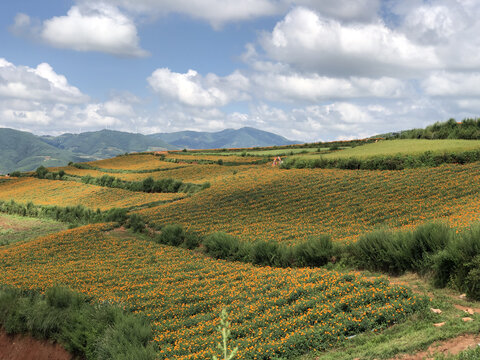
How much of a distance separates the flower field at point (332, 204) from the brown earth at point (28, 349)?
518 inches

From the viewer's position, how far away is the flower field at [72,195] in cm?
5071

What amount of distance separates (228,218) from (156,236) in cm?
663

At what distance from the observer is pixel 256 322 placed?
451 inches

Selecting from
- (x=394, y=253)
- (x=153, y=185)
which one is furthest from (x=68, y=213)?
(x=394, y=253)

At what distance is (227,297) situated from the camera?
1427cm

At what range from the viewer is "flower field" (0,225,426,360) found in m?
10.1

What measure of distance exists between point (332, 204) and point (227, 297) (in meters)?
17.4

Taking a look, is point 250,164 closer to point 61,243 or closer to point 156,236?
point 156,236

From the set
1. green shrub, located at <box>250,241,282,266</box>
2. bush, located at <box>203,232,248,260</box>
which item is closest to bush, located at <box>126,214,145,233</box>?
bush, located at <box>203,232,248,260</box>

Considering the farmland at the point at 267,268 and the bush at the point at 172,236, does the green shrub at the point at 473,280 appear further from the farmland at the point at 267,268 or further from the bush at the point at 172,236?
the bush at the point at 172,236

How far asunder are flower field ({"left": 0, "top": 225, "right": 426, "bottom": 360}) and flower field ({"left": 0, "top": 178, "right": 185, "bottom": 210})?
2608 centimetres

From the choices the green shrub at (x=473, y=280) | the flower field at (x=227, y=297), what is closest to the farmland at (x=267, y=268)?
the flower field at (x=227, y=297)

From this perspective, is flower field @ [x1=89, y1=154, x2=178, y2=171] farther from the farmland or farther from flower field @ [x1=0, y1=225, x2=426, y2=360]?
flower field @ [x1=0, y1=225, x2=426, y2=360]

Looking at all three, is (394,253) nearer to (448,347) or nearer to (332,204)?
(448,347)
